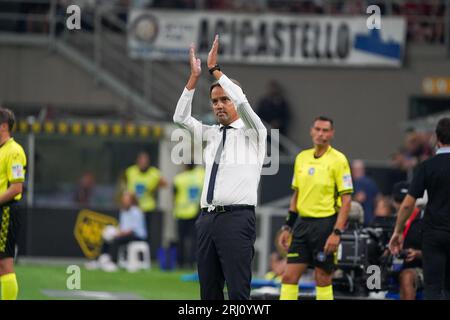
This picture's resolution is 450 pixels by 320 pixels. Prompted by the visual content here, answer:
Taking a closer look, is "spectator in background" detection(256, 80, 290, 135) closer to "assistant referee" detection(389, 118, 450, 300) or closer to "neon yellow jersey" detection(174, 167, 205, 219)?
"neon yellow jersey" detection(174, 167, 205, 219)

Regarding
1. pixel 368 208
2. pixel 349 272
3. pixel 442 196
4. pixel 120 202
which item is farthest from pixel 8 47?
pixel 442 196

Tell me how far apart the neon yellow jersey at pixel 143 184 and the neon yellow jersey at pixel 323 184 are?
32.2 feet

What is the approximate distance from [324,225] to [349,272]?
129 centimetres

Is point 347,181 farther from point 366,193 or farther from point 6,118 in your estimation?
point 366,193

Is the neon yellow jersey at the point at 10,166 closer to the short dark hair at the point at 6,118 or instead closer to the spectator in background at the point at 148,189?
the short dark hair at the point at 6,118

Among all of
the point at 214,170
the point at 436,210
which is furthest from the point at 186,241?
the point at 214,170

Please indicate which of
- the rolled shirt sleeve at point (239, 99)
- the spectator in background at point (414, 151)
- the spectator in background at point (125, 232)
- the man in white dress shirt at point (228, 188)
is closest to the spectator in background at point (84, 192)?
the spectator in background at point (125, 232)

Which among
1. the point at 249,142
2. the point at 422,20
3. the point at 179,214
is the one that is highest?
the point at 422,20

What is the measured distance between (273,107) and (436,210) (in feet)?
47.3

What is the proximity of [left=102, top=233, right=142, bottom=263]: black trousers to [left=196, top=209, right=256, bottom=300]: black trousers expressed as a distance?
1180cm

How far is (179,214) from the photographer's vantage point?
75.9ft

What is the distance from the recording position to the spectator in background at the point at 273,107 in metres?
26.5
